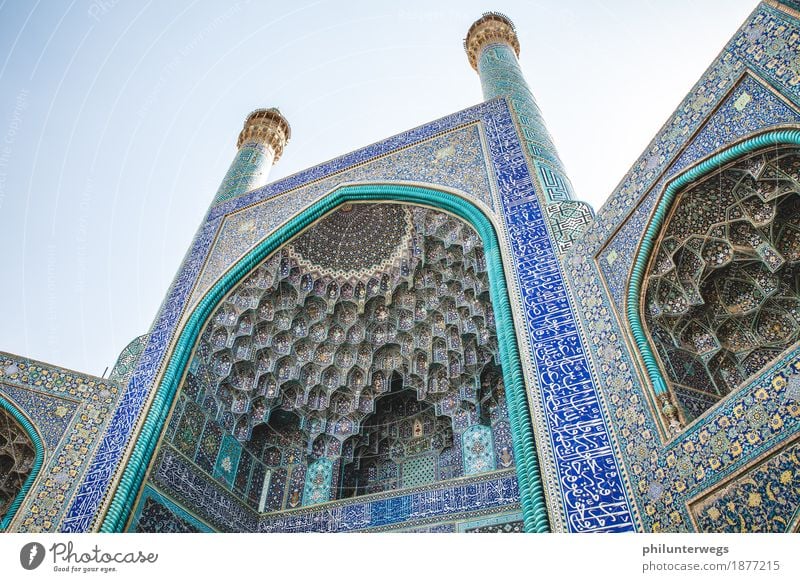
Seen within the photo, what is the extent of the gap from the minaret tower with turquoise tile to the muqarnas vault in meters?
0.04

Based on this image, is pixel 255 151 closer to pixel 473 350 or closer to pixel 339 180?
pixel 339 180

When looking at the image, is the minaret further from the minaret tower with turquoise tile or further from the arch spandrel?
the arch spandrel

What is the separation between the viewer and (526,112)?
7160 mm

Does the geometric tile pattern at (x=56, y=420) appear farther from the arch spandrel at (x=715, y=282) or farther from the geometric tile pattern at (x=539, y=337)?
the arch spandrel at (x=715, y=282)

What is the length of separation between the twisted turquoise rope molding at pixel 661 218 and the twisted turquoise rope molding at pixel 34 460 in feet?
19.4

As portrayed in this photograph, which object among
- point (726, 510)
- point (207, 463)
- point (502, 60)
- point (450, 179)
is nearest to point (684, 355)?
point (726, 510)

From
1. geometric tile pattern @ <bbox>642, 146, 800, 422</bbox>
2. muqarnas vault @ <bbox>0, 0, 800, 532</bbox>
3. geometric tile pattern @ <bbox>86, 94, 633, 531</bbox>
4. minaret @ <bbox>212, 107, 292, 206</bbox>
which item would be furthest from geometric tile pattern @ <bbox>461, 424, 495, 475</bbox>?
minaret @ <bbox>212, 107, 292, 206</bbox>

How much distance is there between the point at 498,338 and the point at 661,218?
1567mm

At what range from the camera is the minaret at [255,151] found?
9570 mm

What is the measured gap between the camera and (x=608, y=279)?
4.36 meters

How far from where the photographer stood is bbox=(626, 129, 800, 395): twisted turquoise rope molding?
3357 mm

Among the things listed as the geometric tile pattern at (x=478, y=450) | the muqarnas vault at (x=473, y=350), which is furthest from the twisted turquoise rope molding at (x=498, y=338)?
the geometric tile pattern at (x=478, y=450)
